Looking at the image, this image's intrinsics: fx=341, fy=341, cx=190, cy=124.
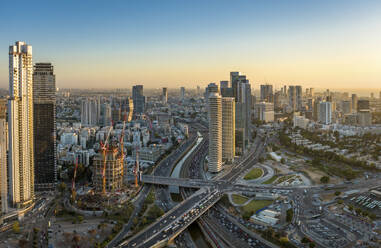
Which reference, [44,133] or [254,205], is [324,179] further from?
[44,133]

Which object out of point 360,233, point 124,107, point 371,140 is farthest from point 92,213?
point 124,107

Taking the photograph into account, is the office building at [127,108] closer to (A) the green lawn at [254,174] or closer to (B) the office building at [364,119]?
(A) the green lawn at [254,174]

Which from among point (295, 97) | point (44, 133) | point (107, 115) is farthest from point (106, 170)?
point (295, 97)

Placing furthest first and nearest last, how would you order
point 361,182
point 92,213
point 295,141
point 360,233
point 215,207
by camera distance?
point 295,141 < point 361,182 < point 215,207 < point 92,213 < point 360,233

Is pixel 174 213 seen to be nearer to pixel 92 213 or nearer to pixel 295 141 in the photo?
pixel 92 213

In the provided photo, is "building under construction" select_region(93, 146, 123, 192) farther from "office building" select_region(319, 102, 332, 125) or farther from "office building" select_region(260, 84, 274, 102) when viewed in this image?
"office building" select_region(260, 84, 274, 102)

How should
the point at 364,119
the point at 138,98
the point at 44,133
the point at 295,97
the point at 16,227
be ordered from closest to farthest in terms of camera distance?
1. the point at 16,227
2. the point at 44,133
3. the point at 364,119
4. the point at 138,98
5. the point at 295,97
